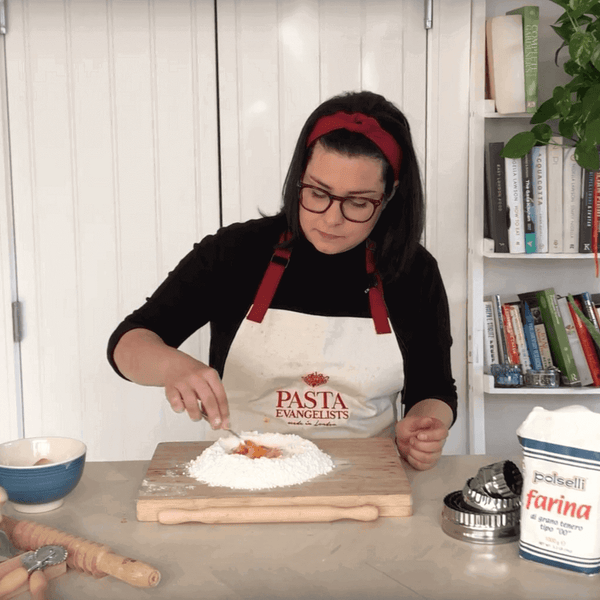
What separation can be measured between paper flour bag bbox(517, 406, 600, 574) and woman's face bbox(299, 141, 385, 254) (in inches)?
27.0

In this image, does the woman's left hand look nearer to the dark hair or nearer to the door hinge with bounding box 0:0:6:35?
the dark hair

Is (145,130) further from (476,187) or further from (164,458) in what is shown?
(164,458)

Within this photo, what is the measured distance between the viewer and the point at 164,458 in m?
1.32

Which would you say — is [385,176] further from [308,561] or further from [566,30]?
[566,30]

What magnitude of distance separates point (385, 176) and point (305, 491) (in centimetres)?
76

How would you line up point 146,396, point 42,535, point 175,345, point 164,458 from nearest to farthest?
point 42,535 → point 164,458 → point 175,345 → point 146,396

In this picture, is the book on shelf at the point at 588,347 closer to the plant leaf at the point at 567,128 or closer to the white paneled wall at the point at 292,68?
the plant leaf at the point at 567,128

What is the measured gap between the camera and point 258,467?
119cm

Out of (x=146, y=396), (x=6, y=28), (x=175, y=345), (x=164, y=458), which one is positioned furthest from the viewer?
(x=146, y=396)

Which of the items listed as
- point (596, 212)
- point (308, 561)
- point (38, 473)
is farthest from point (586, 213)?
point (38, 473)

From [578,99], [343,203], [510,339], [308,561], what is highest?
[578,99]

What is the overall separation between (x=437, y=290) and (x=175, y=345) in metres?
0.68

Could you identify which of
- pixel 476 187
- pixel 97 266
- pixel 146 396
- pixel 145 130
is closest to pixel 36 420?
pixel 146 396

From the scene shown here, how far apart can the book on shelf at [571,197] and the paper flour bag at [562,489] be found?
154 cm
